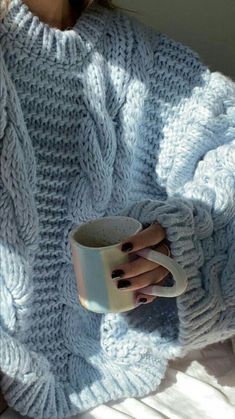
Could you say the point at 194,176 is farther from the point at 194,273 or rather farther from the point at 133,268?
the point at 133,268

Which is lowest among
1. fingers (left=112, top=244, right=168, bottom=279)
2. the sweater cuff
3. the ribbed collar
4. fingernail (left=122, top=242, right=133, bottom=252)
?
the sweater cuff

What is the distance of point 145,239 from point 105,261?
72 millimetres

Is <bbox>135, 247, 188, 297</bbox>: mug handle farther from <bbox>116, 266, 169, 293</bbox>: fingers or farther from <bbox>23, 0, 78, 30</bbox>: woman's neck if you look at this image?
<bbox>23, 0, 78, 30</bbox>: woman's neck

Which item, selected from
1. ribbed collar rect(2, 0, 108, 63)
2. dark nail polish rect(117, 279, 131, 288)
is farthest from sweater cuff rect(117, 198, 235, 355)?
ribbed collar rect(2, 0, 108, 63)

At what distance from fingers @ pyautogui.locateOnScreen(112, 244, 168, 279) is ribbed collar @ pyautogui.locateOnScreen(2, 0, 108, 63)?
30 cm

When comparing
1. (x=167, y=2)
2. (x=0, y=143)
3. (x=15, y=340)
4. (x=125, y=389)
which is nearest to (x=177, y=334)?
(x=125, y=389)

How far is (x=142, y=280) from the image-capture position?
0.87 metres

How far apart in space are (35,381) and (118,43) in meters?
0.44

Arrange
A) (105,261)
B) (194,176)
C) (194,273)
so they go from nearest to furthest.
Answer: (105,261) → (194,273) → (194,176)

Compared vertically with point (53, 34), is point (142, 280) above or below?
below

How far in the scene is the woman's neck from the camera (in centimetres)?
102

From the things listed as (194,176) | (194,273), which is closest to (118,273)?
(194,273)

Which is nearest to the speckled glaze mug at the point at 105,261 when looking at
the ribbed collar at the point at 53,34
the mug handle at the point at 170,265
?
the mug handle at the point at 170,265

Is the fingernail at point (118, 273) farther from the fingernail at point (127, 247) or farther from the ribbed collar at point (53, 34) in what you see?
the ribbed collar at point (53, 34)
